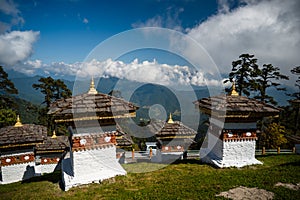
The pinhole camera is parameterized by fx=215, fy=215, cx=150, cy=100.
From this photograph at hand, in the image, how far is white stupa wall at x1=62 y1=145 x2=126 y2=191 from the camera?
371 inches

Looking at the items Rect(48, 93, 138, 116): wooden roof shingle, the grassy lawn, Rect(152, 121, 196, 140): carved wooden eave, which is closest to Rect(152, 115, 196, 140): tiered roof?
Rect(152, 121, 196, 140): carved wooden eave

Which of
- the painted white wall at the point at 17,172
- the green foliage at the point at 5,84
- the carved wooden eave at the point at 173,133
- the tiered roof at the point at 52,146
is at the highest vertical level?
the green foliage at the point at 5,84

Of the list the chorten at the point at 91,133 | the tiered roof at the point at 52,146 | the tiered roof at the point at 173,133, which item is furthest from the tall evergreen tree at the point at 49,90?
the chorten at the point at 91,133

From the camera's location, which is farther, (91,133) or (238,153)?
(238,153)

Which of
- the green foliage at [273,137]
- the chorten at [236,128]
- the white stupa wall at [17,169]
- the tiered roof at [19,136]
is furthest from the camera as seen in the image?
the green foliage at [273,137]

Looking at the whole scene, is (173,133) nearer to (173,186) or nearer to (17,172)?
(173,186)

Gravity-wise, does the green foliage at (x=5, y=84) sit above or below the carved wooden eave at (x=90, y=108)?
above

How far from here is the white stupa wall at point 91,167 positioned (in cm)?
942

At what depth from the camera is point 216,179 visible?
9.17 metres

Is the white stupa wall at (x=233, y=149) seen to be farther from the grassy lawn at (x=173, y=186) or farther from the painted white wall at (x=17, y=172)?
the painted white wall at (x=17, y=172)

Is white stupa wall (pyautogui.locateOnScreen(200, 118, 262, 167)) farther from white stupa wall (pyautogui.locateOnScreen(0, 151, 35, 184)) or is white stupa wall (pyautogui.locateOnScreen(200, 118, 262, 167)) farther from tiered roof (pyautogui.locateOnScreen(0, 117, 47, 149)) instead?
white stupa wall (pyautogui.locateOnScreen(0, 151, 35, 184))

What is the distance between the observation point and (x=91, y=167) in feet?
31.8

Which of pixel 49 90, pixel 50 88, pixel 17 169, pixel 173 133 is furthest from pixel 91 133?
pixel 50 88

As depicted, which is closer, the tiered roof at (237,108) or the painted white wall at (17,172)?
the tiered roof at (237,108)
